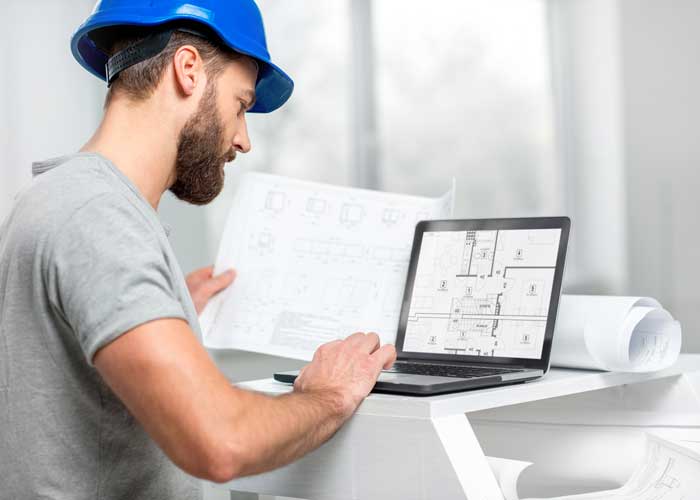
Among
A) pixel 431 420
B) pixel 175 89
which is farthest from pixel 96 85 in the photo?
pixel 431 420

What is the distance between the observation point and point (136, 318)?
81cm

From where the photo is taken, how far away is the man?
0.82m

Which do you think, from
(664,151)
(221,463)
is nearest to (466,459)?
(221,463)

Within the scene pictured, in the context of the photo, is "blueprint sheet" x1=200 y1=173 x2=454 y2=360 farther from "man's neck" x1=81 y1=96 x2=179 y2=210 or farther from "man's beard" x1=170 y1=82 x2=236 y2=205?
"man's neck" x1=81 y1=96 x2=179 y2=210

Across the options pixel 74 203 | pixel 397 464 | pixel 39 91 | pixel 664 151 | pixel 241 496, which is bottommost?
pixel 241 496

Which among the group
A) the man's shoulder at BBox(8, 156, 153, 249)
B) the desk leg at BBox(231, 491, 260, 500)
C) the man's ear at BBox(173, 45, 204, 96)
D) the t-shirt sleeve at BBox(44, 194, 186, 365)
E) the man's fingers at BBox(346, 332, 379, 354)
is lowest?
the desk leg at BBox(231, 491, 260, 500)

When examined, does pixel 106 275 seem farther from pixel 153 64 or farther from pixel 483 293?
pixel 483 293

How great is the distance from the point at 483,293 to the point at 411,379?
0.67 feet

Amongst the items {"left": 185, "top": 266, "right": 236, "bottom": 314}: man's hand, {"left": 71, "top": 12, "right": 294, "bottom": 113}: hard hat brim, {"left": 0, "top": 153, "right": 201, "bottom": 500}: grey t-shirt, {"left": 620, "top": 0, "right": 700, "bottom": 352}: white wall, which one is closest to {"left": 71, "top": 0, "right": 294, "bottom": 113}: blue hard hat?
{"left": 71, "top": 12, "right": 294, "bottom": 113}: hard hat brim

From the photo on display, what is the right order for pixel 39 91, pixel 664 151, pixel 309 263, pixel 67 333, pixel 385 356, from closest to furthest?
pixel 67 333 → pixel 385 356 → pixel 309 263 → pixel 39 91 → pixel 664 151

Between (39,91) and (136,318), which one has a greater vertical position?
(39,91)

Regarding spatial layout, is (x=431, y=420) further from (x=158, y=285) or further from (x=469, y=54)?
(x=469, y=54)

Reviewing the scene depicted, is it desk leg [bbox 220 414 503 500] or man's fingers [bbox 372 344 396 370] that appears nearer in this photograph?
desk leg [bbox 220 414 503 500]

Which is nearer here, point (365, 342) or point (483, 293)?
point (365, 342)
